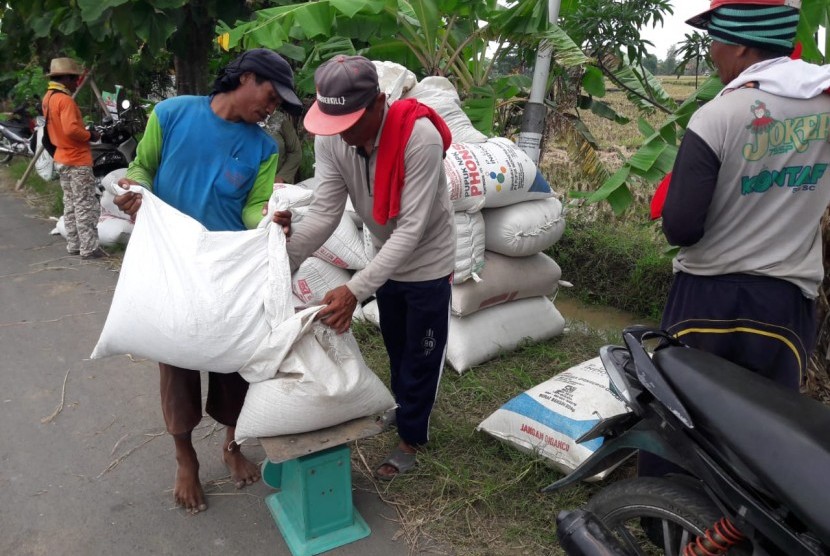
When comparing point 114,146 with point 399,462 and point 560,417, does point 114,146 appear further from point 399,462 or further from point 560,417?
point 560,417

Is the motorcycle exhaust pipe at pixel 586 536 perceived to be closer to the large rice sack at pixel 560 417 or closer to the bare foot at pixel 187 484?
the large rice sack at pixel 560 417

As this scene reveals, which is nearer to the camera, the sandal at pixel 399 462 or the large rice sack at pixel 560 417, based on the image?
the large rice sack at pixel 560 417

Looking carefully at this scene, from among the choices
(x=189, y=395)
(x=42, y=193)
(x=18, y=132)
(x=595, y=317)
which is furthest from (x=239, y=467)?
(x=18, y=132)

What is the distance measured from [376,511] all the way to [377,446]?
0.44 meters

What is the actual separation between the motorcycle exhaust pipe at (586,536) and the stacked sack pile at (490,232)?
6.26 feet

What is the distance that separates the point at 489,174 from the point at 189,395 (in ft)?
6.25

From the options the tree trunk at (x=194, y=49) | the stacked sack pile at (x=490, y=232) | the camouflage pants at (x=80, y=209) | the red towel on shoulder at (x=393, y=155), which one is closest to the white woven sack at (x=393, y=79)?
the stacked sack pile at (x=490, y=232)

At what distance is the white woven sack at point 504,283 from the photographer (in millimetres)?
3604

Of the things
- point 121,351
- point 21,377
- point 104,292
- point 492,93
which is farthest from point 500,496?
point 104,292

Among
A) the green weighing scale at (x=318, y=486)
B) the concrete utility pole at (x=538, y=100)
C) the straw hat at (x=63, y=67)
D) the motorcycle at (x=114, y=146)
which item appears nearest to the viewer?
the green weighing scale at (x=318, y=486)

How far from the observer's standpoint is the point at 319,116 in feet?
6.97

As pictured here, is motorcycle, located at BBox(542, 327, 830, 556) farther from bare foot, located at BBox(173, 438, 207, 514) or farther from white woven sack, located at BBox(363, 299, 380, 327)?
white woven sack, located at BBox(363, 299, 380, 327)

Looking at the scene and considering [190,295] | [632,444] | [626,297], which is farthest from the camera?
[626,297]

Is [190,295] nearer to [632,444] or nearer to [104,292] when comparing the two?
[632,444]
